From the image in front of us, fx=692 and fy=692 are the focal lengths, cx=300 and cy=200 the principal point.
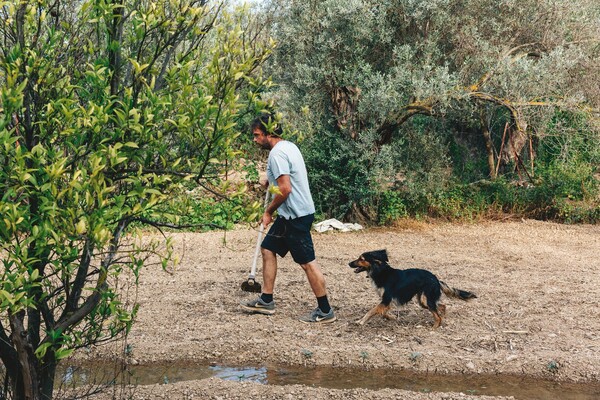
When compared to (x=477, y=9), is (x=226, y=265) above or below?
below

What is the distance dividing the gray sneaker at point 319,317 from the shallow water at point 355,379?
108cm

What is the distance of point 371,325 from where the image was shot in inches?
297

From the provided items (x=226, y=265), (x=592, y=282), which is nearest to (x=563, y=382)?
(x=592, y=282)

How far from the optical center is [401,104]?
494 inches

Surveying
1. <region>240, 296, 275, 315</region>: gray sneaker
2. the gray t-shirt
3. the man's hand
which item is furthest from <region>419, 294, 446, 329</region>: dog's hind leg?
the man's hand

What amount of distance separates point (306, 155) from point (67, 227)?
34.9 feet

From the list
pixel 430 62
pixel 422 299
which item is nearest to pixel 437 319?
pixel 422 299

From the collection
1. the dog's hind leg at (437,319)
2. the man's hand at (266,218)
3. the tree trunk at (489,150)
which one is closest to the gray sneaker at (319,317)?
the dog's hind leg at (437,319)

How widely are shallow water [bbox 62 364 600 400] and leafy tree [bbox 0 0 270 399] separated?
1885mm

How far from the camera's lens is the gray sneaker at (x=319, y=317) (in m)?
7.52

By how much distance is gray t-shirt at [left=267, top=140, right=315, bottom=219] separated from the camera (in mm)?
6992

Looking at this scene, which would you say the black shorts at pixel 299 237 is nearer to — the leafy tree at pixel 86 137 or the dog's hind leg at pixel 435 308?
the dog's hind leg at pixel 435 308

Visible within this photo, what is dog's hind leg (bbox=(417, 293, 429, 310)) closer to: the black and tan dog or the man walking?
the black and tan dog

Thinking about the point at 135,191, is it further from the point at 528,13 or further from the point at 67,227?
the point at 528,13
